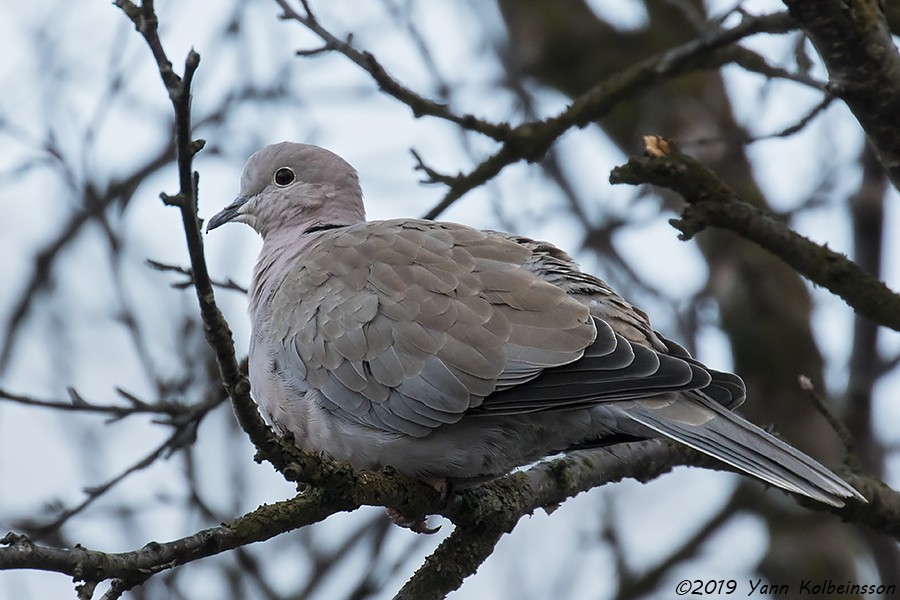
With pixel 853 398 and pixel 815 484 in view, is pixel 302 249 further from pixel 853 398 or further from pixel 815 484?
pixel 853 398

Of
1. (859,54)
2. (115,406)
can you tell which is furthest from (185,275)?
(859,54)

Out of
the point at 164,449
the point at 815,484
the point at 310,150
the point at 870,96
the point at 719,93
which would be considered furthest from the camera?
the point at 719,93

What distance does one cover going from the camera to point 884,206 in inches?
199

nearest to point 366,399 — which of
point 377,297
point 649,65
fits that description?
point 377,297

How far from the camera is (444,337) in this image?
3314 mm

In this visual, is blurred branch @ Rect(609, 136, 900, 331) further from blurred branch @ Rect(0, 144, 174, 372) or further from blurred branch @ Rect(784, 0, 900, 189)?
blurred branch @ Rect(0, 144, 174, 372)

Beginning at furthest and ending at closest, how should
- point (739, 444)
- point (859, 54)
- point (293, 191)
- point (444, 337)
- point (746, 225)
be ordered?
point (293, 191) < point (746, 225) < point (444, 337) < point (859, 54) < point (739, 444)

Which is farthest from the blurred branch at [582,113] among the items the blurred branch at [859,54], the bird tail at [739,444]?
the bird tail at [739,444]

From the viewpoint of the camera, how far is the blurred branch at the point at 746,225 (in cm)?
356

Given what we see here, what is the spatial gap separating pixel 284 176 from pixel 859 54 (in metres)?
2.56

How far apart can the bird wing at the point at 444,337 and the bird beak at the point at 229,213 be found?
1.11 meters

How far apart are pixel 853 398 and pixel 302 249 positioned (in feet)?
8.59

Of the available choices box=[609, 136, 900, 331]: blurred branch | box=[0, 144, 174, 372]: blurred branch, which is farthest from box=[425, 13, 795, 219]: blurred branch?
box=[0, 144, 174, 372]: blurred branch

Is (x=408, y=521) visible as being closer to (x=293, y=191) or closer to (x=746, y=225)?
(x=746, y=225)
